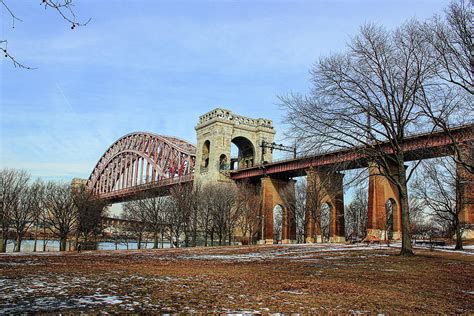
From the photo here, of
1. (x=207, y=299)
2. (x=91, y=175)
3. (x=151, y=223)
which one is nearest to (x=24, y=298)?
(x=207, y=299)

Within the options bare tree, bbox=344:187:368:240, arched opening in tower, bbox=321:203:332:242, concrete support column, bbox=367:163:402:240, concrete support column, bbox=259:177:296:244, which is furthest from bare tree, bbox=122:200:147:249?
bare tree, bbox=344:187:368:240

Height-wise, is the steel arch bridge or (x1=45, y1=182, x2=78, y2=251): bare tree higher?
the steel arch bridge

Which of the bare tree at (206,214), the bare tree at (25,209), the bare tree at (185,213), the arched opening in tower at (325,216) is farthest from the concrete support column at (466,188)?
the bare tree at (25,209)

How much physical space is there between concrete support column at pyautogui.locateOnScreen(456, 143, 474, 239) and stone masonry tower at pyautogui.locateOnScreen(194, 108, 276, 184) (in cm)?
3736

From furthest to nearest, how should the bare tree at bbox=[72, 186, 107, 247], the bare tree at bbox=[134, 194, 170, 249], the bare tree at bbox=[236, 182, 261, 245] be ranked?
the bare tree at bbox=[236, 182, 261, 245] < the bare tree at bbox=[134, 194, 170, 249] < the bare tree at bbox=[72, 186, 107, 247]

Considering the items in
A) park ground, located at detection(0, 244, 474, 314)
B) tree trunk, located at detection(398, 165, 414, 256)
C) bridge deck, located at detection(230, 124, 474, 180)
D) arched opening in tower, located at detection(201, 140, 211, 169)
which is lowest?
park ground, located at detection(0, 244, 474, 314)

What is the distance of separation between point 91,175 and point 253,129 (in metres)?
89.3

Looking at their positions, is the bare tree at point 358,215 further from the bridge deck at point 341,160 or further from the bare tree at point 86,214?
the bare tree at point 86,214

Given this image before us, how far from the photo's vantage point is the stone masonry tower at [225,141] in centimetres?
6744

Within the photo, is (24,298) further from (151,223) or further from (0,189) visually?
(151,223)

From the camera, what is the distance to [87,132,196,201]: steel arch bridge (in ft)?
283

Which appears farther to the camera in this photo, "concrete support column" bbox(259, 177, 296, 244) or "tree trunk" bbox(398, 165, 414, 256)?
"concrete support column" bbox(259, 177, 296, 244)

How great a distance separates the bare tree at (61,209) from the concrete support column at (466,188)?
4125 cm

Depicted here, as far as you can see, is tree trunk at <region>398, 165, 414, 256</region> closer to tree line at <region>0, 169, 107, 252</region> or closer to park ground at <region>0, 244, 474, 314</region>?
park ground at <region>0, 244, 474, 314</region>
